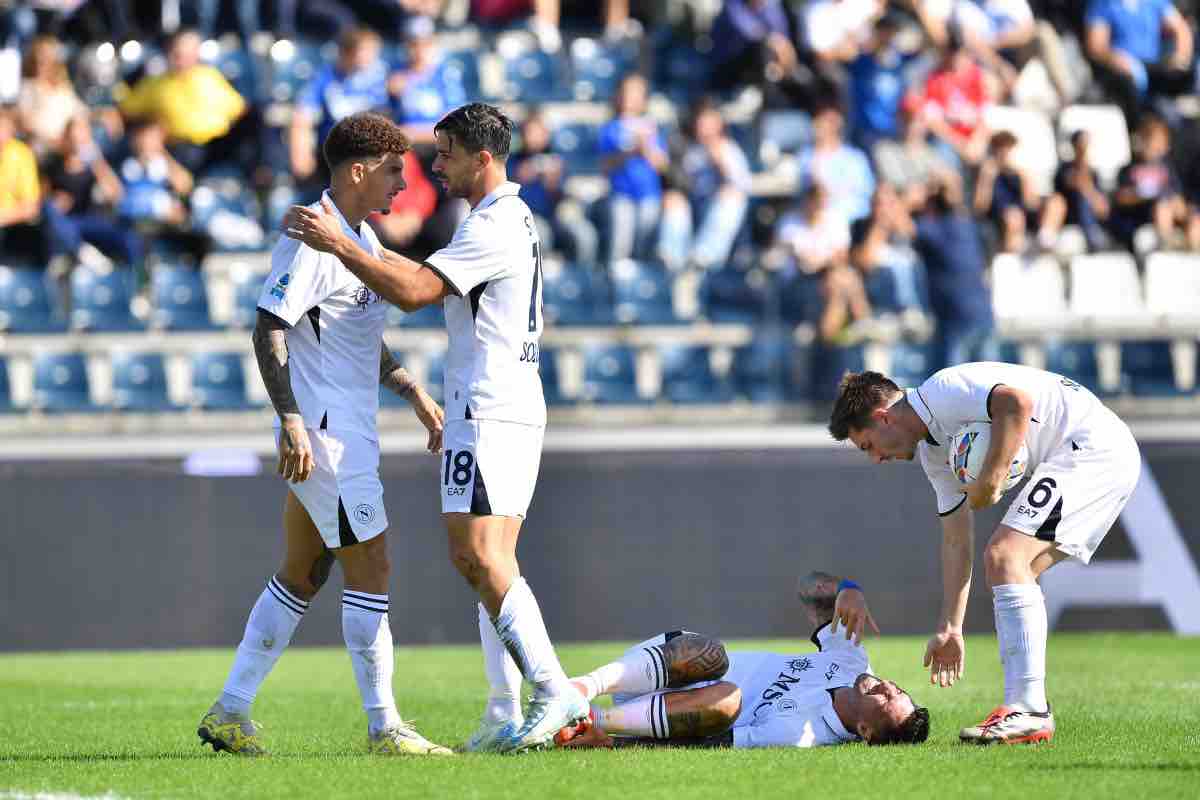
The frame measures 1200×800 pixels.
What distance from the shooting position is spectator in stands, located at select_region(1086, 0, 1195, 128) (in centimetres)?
1839

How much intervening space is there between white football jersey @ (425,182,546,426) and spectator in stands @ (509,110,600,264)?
27.9 ft

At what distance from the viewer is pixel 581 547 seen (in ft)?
45.7

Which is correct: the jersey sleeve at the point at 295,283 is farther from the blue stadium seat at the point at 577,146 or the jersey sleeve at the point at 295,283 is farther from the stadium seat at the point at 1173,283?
the blue stadium seat at the point at 577,146

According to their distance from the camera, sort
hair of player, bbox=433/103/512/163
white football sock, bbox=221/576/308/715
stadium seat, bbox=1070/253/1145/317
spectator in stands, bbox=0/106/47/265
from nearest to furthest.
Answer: hair of player, bbox=433/103/512/163 → white football sock, bbox=221/576/308/715 → spectator in stands, bbox=0/106/47/265 → stadium seat, bbox=1070/253/1145/317

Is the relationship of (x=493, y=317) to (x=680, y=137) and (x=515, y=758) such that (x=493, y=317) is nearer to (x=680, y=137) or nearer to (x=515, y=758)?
(x=515, y=758)

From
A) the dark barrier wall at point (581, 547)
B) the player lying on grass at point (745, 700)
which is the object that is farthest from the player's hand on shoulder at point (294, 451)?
the dark barrier wall at point (581, 547)

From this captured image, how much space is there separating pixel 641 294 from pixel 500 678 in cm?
808

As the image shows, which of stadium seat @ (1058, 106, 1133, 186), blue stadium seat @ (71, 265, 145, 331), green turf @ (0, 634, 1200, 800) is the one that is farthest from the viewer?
stadium seat @ (1058, 106, 1133, 186)

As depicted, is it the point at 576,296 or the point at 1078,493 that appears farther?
the point at 576,296

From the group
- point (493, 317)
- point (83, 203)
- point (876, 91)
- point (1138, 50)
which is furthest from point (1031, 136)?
point (493, 317)

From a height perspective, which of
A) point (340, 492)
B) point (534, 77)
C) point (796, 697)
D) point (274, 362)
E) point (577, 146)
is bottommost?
point (796, 697)

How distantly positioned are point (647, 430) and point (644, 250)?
2266 millimetres

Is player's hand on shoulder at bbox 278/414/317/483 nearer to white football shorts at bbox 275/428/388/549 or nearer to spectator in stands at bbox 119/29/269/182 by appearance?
white football shorts at bbox 275/428/388/549

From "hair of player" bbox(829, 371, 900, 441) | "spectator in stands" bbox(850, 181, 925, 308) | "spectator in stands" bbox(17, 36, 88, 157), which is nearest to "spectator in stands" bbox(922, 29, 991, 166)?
"spectator in stands" bbox(850, 181, 925, 308)
